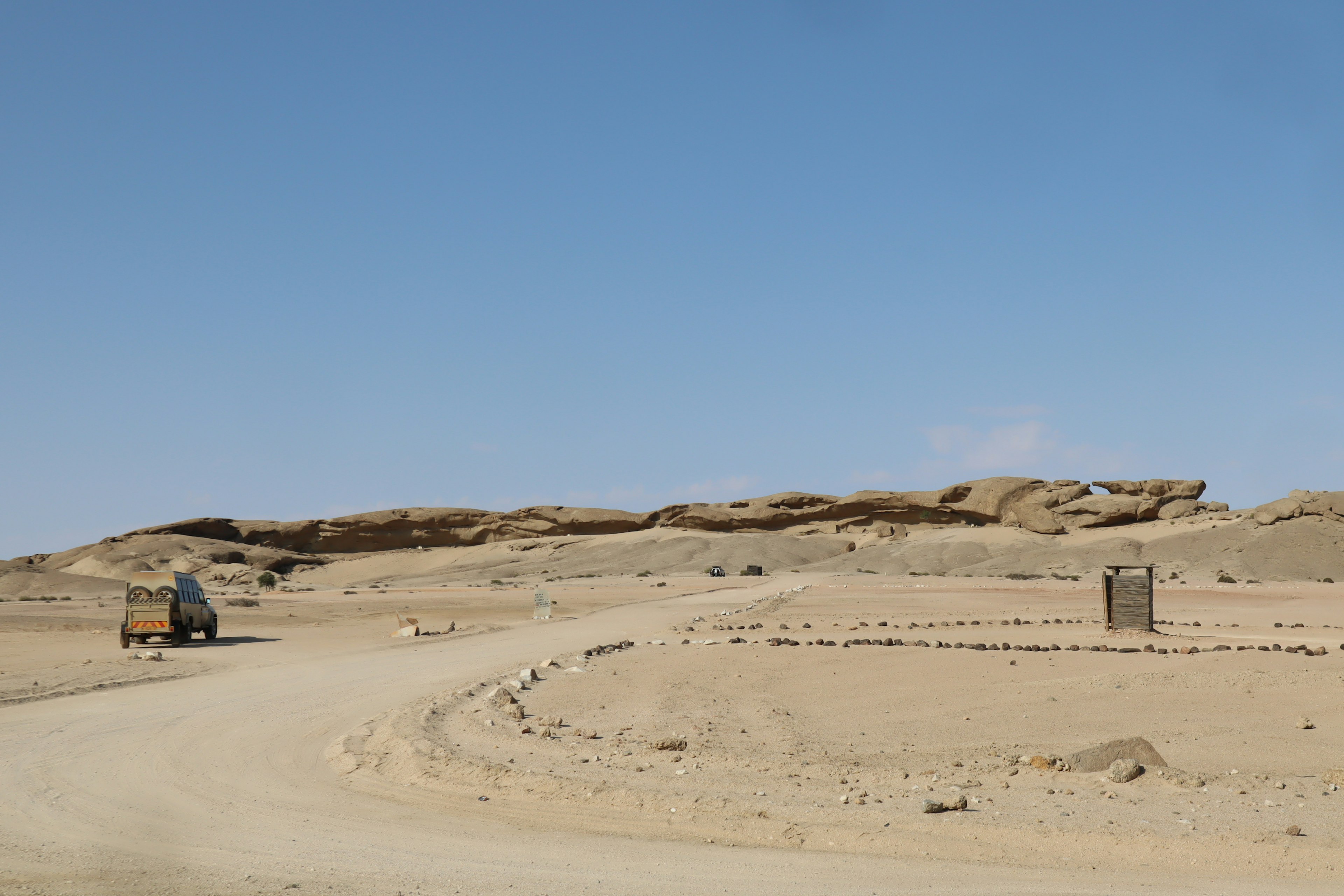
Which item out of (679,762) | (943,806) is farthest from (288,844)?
(943,806)

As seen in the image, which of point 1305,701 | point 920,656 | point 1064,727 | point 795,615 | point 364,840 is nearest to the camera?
point 364,840

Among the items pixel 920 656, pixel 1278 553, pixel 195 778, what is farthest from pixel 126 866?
pixel 1278 553

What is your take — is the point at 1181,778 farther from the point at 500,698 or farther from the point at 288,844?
the point at 500,698

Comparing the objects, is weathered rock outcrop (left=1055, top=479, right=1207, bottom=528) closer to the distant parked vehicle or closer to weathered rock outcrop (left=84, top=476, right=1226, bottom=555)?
weathered rock outcrop (left=84, top=476, right=1226, bottom=555)

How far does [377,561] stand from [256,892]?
103152 mm

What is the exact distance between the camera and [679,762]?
10180 millimetres

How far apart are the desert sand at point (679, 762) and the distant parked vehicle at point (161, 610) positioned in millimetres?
530

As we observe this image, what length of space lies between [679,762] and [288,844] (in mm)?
3759

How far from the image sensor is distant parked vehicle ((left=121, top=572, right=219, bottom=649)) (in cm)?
2684

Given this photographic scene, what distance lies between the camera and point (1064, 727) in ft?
41.3

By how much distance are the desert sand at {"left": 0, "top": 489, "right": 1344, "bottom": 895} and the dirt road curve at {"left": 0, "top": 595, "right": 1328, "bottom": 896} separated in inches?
1.4

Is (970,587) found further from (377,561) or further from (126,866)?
A: (377,561)

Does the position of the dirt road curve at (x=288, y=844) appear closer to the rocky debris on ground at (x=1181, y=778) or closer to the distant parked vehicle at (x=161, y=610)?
the rocky debris on ground at (x=1181, y=778)

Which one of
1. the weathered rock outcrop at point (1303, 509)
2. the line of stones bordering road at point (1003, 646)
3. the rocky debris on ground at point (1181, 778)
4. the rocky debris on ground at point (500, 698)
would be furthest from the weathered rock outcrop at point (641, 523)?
the rocky debris on ground at point (1181, 778)
